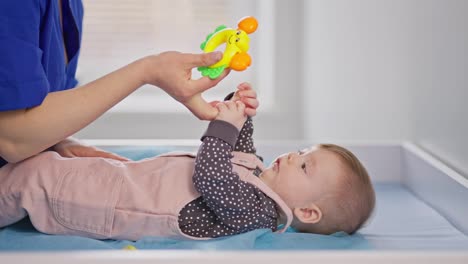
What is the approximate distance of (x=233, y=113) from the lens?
4.03ft

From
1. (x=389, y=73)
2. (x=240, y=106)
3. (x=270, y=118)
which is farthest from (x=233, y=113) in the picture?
(x=270, y=118)

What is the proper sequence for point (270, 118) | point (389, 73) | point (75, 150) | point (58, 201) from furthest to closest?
point (270, 118) < point (389, 73) < point (75, 150) < point (58, 201)

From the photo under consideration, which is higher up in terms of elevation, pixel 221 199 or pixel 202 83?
pixel 202 83

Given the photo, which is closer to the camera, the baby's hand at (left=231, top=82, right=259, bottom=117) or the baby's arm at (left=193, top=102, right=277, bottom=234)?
the baby's arm at (left=193, top=102, right=277, bottom=234)

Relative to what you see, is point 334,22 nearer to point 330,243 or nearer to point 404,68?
point 404,68

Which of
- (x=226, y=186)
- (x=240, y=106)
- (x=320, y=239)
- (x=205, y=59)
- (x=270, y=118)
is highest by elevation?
(x=205, y=59)

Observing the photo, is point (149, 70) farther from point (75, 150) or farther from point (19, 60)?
point (75, 150)

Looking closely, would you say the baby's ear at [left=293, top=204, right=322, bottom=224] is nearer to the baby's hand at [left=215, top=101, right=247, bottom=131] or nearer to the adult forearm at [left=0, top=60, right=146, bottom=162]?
the baby's hand at [left=215, top=101, right=247, bottom=131]

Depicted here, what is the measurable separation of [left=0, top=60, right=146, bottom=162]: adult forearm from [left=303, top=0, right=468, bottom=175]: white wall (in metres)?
0.69

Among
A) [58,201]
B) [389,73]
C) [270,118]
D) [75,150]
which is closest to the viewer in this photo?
[58,201]

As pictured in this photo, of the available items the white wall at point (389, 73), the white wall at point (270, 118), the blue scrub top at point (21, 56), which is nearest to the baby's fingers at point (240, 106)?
the blue scrub top at point (21, 56)

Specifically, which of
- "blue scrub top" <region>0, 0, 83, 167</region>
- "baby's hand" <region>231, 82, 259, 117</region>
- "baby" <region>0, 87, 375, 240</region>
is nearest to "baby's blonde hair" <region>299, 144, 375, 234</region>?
"baby" <region>0, 87, 375, 240</region>

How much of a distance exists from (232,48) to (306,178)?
27 cm

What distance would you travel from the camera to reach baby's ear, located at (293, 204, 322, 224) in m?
1.25
